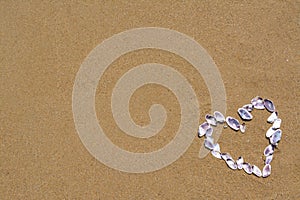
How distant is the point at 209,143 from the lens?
123cm

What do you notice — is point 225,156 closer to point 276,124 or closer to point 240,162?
point 240,162

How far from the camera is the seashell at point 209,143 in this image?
122 centimetres

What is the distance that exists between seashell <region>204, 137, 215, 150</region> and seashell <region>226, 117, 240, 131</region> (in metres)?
0.06

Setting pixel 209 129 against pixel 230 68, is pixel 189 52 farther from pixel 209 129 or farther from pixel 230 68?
pixel 209 129

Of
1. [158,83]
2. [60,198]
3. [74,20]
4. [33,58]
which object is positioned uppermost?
[74,20]

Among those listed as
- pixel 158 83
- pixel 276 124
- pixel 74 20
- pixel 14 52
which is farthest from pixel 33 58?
pixel 276 124

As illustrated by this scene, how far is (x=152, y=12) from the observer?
1.35 metres

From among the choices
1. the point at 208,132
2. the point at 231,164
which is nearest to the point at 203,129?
the point at 208,132

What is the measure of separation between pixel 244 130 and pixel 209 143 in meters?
0.10

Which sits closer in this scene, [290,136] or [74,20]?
[290,136]

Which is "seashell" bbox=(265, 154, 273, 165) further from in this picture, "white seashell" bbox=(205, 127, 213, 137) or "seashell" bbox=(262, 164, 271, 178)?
"white seashell" bbox=(205, 127, 213, 137)

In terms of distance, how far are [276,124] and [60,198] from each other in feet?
1.96

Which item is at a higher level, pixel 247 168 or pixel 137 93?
pixel 137 93

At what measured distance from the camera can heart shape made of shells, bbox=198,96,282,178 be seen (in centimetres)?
120
